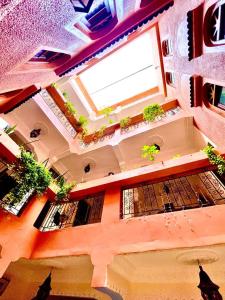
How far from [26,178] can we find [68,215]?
12.3ft

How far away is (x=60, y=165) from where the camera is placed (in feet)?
39.7

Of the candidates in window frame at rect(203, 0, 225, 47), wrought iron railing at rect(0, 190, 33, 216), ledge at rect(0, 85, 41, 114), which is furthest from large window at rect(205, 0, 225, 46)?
wrought iron railing at rect(0, 190, 33, 216)

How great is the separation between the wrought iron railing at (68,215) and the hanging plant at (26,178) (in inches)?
58.3

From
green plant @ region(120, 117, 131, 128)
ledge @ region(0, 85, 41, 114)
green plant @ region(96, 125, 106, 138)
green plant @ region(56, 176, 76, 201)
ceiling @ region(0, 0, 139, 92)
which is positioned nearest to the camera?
ceiling @ region(0, 0, 139, 92)

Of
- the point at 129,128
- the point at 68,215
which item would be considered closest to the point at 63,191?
the point at 68,215

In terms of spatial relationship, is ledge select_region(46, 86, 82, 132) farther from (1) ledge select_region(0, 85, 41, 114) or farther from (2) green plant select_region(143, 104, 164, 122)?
(2) green plant select_region(143, 104, 164, 122)

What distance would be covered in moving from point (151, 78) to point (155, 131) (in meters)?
5.74

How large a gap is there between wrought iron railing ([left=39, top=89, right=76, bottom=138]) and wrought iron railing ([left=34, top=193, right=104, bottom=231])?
187 inches

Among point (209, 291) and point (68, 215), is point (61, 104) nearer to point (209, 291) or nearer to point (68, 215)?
point (68, 215)

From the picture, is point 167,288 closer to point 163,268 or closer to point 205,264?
point 163,268

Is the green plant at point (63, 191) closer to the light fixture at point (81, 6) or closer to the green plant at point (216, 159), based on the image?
the green plant at point (216, 159)

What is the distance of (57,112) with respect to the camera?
10711 millimetres

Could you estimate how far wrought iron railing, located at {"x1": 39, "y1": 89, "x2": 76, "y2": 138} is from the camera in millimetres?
9964

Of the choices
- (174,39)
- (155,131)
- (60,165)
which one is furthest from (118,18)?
(60,165)
